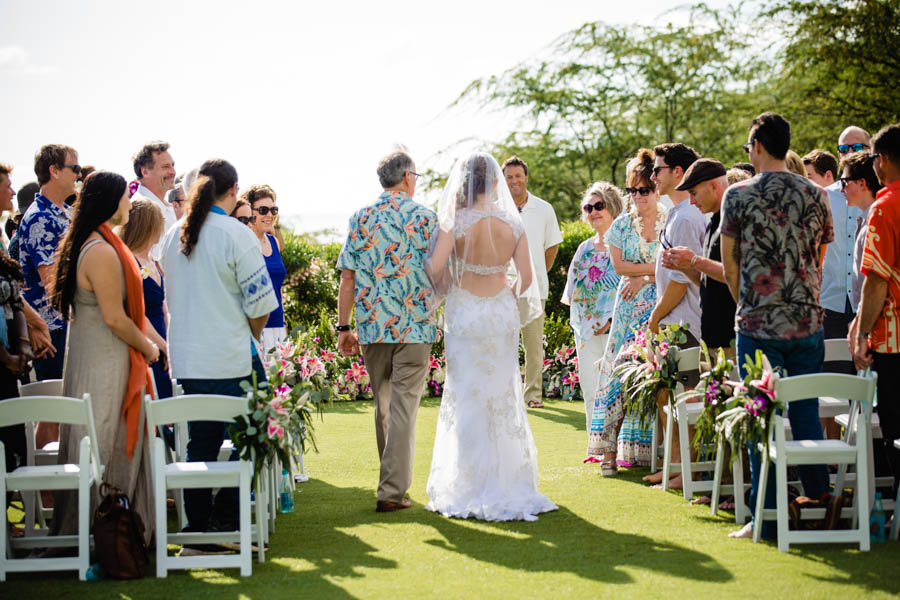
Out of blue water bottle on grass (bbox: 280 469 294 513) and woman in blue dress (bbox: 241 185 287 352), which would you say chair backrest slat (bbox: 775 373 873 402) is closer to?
blue water bottle on grass (bbox: 280 469 294 513)

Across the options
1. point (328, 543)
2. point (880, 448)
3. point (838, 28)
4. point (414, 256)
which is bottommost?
point (328, 543)

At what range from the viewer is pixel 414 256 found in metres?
6.66

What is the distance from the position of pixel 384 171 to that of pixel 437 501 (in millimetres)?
2221

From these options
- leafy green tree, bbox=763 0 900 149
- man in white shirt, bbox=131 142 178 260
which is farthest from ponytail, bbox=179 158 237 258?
leafy green tree, bbox=763 0 900 149

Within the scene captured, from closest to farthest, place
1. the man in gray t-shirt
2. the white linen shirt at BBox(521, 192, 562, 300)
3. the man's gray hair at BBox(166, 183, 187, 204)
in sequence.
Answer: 1. the man in gray t-shirt
2. the man's gray hair at BBox(166, 183, 187, 204)
3. the white linen shirt at BBox(521, 192, 562, 300)

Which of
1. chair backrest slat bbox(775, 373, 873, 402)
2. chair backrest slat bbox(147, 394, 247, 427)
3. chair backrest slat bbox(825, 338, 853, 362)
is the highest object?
chair backrest slat bbox(825, 338, 853, 362)

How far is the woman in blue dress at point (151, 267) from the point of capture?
6297 mm

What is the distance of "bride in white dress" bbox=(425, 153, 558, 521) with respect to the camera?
650 centimetres

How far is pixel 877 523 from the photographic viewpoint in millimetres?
5480

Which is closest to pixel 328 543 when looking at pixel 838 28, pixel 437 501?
pixel 437 501

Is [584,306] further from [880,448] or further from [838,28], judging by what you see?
[838,28]

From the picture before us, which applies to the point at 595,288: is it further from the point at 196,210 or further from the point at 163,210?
the point at 196,210

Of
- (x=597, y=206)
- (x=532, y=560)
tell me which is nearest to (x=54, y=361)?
(x=532, y=560)

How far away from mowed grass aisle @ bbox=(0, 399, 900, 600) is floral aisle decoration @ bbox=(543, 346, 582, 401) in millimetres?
5086
